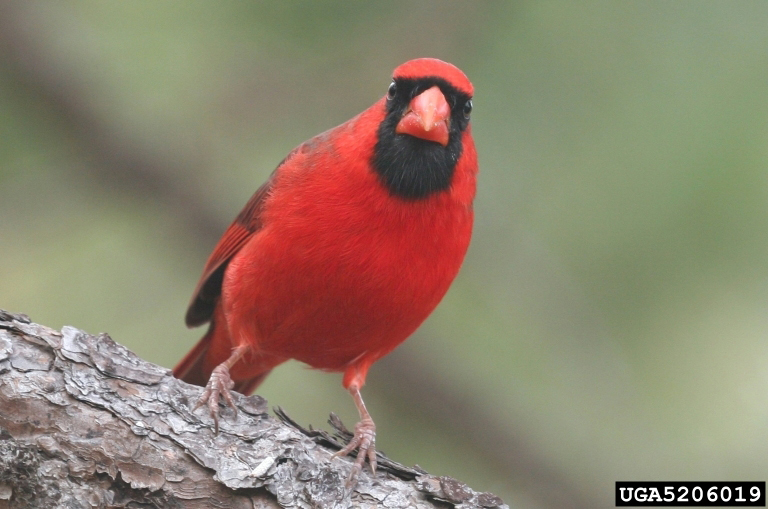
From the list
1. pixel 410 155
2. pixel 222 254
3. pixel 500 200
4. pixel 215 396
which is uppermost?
pixel 500 200

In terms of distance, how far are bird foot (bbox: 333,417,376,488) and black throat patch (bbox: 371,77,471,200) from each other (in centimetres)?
83

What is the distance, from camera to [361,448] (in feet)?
9.75

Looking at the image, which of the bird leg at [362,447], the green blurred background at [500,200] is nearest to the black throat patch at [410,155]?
the green blurred background at [500,200]

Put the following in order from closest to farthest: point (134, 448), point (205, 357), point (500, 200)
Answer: point (134, 448) → point (500, 200) → point (205, 357)

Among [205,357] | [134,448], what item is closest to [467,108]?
[134,448]

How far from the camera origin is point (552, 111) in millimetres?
3156

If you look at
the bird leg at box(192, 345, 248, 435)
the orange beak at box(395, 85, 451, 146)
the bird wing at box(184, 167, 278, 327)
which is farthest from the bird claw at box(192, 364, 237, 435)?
the orange beak at box(395, 85, 451, 146)

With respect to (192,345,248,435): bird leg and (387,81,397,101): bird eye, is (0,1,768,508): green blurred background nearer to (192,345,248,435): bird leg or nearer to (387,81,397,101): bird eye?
(387,81,397,101): bird eye

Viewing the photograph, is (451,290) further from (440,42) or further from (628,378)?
(440,42)

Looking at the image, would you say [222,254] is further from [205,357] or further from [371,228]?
[371,228]

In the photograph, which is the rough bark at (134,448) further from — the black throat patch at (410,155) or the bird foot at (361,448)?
the black throat patch at (410,155)

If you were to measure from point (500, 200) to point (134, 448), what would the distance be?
5.30ft

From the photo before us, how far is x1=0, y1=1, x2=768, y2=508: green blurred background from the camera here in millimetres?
2986

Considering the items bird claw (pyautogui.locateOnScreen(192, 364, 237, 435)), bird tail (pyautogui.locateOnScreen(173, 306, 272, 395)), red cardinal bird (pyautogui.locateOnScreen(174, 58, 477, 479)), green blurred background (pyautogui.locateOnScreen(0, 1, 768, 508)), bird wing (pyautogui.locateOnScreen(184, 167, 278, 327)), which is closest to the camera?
bird claw (pyautogui.locateOnScreen(192, 364, 237, 435))
